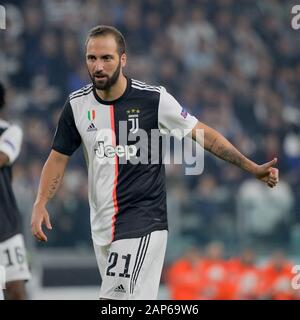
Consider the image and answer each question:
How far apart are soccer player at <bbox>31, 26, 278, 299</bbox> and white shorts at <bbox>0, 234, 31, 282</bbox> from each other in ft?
5.21

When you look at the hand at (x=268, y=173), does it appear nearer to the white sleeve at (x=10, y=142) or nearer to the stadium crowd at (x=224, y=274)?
the white sleeve at (x=10, y=142)

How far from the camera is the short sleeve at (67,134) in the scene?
7.29 meters

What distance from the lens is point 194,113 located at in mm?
16312

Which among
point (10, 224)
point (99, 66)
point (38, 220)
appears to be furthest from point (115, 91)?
point (10, 224)

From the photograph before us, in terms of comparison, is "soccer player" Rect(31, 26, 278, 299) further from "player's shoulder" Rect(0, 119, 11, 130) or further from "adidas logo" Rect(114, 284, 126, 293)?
"player's shoulder" Rect(0, 119, 11, 130)

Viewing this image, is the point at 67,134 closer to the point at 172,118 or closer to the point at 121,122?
the point at 121,122

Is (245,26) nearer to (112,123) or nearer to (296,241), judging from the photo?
(296,241)

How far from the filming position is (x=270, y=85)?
58.6 ft

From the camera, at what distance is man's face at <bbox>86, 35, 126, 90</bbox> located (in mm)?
7027

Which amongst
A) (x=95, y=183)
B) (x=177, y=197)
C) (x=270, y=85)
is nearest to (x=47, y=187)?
(x=95, y=183)

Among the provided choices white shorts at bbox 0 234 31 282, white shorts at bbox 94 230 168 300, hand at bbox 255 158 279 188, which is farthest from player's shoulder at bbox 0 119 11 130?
hand at bbox 255 158 279 188

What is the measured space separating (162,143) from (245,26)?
11.8 m

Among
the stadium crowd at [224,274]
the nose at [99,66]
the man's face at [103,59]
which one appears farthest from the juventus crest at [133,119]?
the stadium crowd at [224,274]
